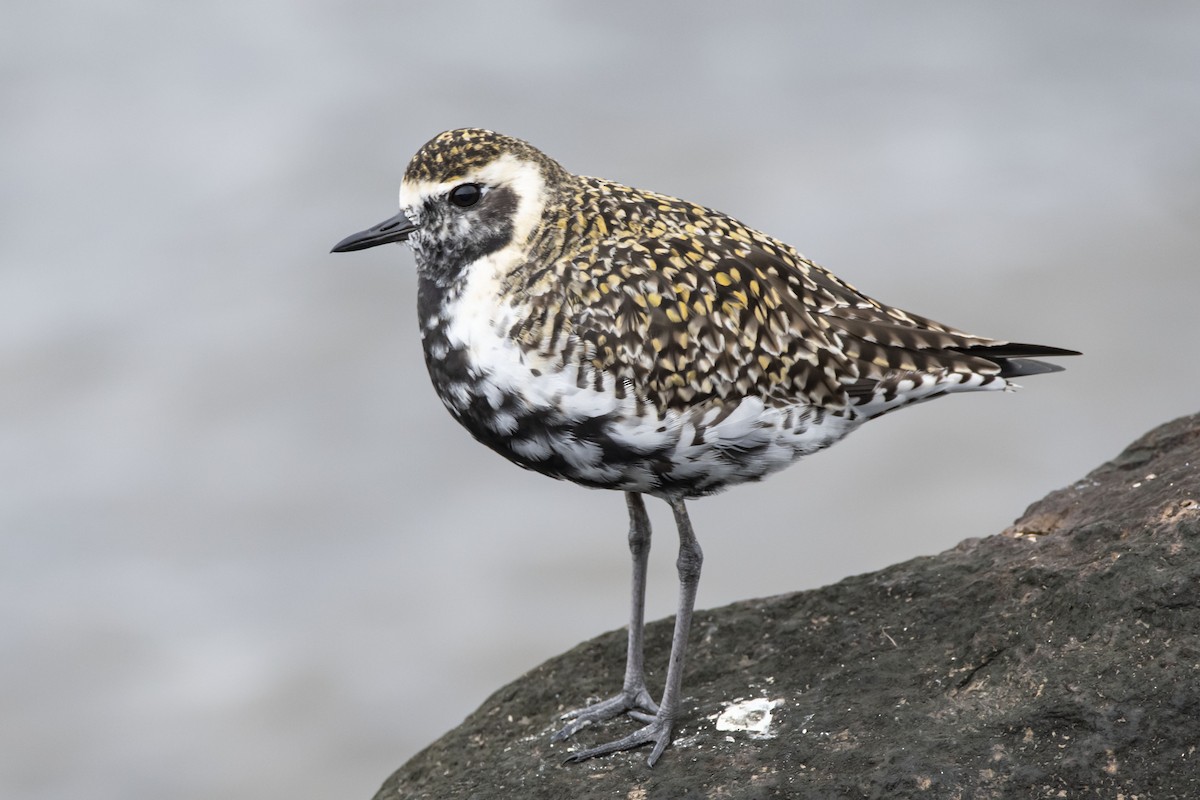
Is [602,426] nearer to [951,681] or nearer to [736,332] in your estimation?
[736,332]

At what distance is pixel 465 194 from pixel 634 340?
928mm

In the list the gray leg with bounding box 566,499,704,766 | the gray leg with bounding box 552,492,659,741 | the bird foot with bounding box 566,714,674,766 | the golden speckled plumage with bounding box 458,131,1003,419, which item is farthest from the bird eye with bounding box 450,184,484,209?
the bird foot with bounding box 566,714,674,766

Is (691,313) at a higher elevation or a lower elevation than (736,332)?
higher

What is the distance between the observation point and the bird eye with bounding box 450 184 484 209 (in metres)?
5.77

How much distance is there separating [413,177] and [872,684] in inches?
113

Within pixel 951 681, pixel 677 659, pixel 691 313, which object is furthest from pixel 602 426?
pixel 951 681

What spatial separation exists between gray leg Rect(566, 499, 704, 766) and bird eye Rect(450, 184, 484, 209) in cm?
152

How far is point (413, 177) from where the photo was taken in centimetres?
579

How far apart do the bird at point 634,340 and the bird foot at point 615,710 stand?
1.04 ft

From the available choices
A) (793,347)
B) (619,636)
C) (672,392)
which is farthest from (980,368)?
(619,636)

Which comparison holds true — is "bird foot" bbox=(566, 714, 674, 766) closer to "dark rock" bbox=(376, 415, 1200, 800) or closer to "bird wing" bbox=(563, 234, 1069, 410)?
"dark rock" bbox=(376, 415, 1200, 800)

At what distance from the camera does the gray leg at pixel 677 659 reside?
6137mm

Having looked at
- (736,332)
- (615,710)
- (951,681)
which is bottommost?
(951,681)

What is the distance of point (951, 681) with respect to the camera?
585 centimetres
